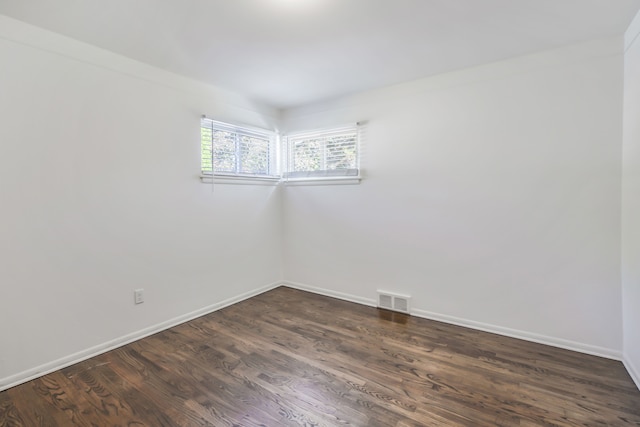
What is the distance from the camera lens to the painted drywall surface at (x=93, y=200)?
1947mm

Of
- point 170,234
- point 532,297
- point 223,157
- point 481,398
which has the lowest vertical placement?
point 481,398

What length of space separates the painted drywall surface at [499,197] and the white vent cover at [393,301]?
0.24 feet

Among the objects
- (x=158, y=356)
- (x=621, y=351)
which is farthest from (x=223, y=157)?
(x=621, y=351)

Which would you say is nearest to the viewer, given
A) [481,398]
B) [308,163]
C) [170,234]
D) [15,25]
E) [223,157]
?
[481,398]

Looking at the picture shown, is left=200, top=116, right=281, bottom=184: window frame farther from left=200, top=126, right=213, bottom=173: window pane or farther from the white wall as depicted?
the white wall

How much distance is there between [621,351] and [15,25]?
4.65 meters

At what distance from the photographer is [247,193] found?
11.7 feet

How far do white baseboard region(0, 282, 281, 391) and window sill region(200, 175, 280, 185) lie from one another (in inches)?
51.1

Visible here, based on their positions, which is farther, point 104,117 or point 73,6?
point 104,117

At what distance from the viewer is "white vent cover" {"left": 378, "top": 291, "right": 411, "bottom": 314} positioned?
3107 mm

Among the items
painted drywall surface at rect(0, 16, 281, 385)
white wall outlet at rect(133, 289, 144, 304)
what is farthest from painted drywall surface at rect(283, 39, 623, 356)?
white wall outlet at rect(133, 289, 144, 304)

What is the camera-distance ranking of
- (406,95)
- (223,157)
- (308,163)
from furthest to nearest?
(308,163)
(223,157)
(406,95)

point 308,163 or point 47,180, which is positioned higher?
point 308,163

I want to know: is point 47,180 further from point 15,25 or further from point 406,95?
point 406,95
